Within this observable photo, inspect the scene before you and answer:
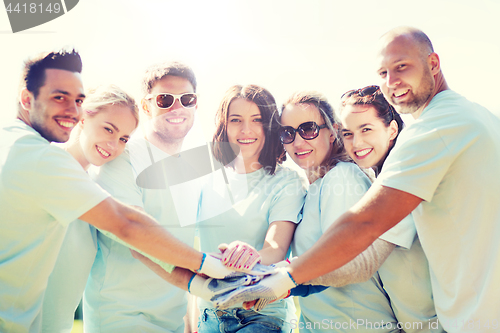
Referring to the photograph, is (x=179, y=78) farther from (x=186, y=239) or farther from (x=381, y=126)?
(x=381, y=126)

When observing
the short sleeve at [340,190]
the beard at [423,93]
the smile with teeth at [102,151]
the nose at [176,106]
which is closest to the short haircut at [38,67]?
the smile with teeth at [102,151]

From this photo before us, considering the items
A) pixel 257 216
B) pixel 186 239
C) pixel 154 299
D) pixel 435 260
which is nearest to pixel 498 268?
pixel 435 260

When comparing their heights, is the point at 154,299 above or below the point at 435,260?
below

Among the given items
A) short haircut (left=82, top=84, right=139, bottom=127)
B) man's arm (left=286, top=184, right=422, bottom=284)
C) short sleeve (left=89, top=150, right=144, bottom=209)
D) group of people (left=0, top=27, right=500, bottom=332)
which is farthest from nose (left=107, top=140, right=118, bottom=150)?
man's arm (left=286, top=184, right=422, bottom=284)

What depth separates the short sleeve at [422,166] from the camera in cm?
256

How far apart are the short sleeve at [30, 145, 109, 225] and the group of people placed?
0.4 inches

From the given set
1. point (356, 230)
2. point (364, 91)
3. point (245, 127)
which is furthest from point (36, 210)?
point (364, 91)

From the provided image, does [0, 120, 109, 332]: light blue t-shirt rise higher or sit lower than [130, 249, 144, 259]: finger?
higher

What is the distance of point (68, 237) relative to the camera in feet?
10.9

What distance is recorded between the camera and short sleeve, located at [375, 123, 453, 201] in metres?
2.56

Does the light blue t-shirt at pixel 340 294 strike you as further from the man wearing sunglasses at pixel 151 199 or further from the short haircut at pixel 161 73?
the short haircut at pixel 161 73

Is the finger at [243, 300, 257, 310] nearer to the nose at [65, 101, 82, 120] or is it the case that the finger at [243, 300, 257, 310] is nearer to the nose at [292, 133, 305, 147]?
the nose at [292, 133, 305, 147]

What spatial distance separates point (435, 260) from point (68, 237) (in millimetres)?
3284

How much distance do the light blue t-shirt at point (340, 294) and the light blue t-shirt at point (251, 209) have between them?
21cm
